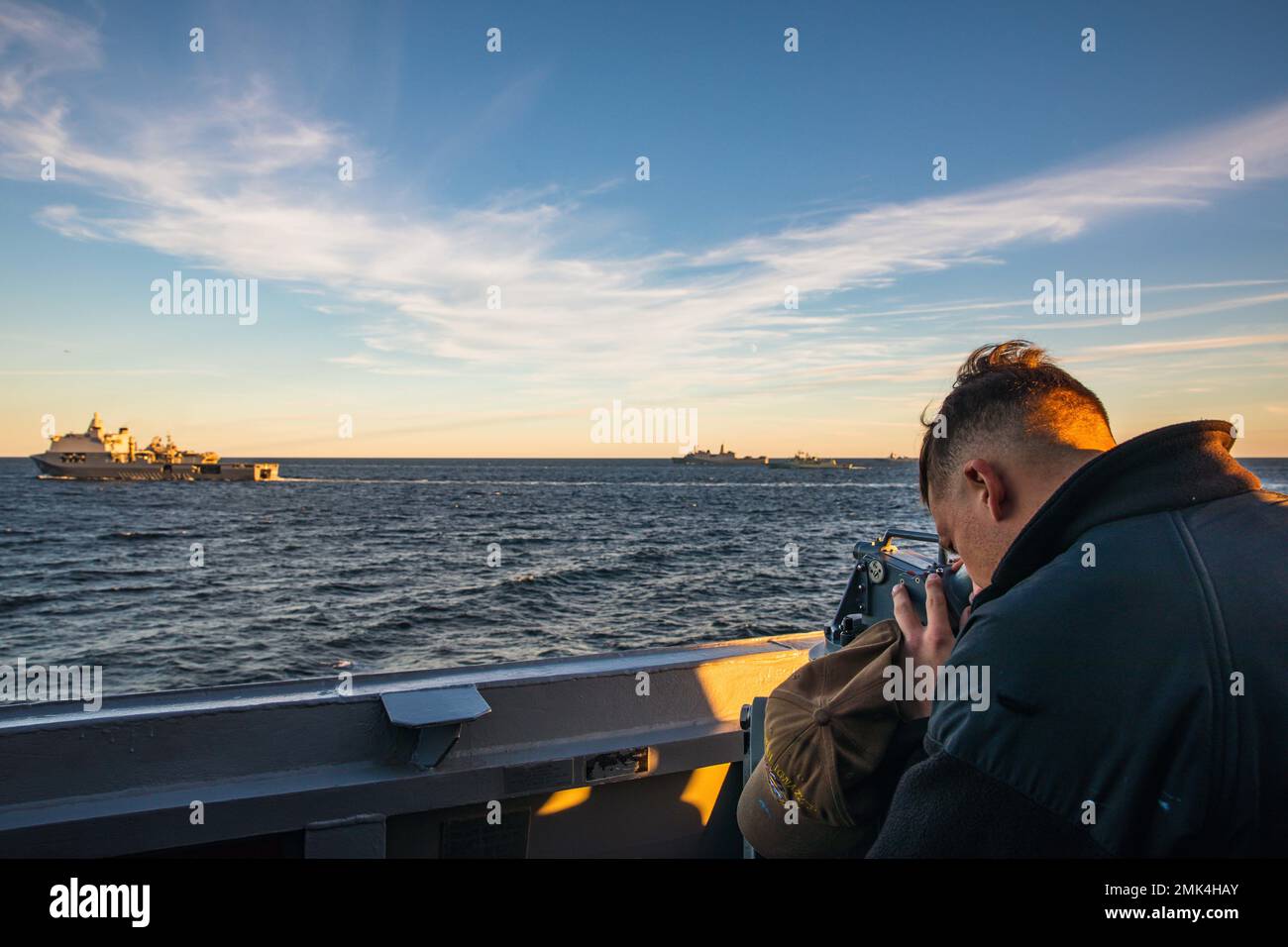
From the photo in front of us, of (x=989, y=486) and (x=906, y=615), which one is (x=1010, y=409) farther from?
(x=906, y=615)

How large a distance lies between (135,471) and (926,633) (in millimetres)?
116427

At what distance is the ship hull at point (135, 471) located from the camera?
9594 cm

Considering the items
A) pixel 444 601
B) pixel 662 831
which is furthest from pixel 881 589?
pixel 444 601

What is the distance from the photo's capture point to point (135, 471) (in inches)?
3858

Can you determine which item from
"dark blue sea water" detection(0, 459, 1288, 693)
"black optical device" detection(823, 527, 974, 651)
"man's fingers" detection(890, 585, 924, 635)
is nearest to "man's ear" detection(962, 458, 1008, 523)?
"man's fingers" detection(890, 585, 924, 635)

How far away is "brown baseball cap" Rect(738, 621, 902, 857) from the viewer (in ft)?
4.69

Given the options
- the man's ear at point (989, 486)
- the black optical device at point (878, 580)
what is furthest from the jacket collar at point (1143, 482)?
the black optical device at point (878, 580)

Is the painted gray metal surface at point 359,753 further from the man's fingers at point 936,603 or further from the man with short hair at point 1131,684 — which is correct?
the man with short hair at point 1131,684

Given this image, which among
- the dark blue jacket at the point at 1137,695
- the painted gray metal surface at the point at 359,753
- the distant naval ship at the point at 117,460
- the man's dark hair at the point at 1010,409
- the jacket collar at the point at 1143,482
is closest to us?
the dark blue jacket at the point at 1137,695

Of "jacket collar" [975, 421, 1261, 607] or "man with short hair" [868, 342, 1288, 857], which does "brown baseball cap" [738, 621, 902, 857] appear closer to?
"man with short hair" [868, 342, 1288, 857]

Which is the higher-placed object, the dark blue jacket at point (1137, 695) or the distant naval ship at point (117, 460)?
the distant naval ship at point (117, 460)

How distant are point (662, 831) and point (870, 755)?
242 cm

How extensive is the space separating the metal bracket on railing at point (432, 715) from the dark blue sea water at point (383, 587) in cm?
168
